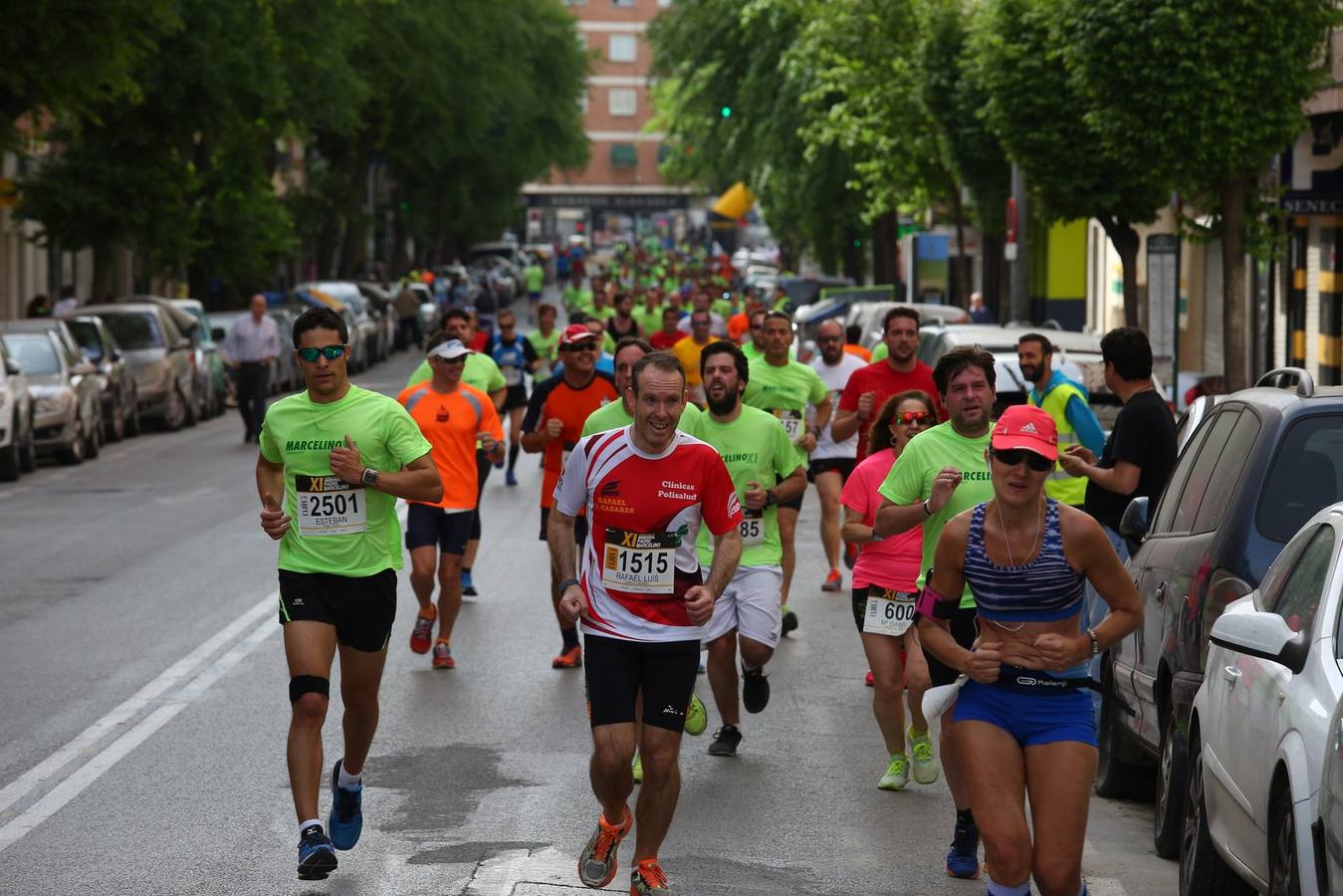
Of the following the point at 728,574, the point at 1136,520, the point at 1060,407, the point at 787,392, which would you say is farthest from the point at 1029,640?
the point at 787,392

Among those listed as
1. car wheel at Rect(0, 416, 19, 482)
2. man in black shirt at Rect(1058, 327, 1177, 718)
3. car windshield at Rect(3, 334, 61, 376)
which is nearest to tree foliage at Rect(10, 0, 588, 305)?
car windshield at Rect(3, 334, 61, 376)

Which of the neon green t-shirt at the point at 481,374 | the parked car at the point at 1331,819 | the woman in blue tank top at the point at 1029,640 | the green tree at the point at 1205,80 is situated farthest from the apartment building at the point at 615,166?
the parked car at the point at 1331,819

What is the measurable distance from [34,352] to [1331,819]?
927 inches

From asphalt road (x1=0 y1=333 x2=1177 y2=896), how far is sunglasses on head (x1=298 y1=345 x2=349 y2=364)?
1.67 meters

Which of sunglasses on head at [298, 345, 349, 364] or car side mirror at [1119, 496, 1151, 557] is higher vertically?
sunglasses on head at [298, 345, 349, 364]

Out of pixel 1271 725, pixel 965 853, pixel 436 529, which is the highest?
pixel 1271 725

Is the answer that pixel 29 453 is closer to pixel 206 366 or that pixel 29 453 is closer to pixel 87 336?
pixel 87 336

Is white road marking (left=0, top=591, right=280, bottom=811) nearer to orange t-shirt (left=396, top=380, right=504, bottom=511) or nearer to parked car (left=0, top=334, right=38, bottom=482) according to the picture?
orange t-shirt (left=396, top=380, right=504, bottom=511)

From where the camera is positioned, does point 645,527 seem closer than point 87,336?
Yes

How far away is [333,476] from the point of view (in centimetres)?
788

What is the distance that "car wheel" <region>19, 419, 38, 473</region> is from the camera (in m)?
25.1

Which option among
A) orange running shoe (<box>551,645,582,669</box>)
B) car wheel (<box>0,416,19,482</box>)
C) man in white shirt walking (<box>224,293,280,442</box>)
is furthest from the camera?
man in white shirt walking (<box>224,293,280,442</box>)

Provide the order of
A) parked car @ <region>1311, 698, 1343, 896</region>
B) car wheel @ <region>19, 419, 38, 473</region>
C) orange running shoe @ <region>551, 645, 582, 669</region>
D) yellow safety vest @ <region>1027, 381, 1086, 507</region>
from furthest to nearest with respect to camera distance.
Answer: car wheel @ <region>19, 419, 38, 473</region> → orange running shoe @ <region>551, 645, 582, 669</region> → yellow safety vest @ <region>1027, 381, 1086, 507</region> → parked car @ <region>1311, 698, 1343, 896</region>

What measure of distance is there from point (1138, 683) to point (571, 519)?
229 cm
